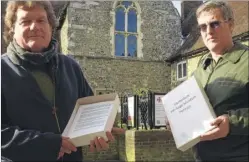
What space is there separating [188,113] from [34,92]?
0.67m

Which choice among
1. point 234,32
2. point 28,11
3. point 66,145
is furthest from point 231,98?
point 234,32

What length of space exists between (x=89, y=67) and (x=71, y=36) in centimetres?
110

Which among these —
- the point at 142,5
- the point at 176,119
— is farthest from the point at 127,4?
the point at 176,119

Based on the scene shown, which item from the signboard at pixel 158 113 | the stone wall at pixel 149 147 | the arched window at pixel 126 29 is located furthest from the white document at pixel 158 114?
the arched window at pixel 126 29

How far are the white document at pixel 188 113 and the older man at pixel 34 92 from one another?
0.85 ft

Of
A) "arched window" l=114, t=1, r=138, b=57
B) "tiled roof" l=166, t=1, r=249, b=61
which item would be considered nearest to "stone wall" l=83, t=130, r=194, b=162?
"tiled roof" l=166, t=1, r=249, b=61

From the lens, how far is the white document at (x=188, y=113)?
1.36 meters

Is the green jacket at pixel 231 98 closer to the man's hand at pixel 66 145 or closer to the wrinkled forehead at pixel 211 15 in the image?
the wrinkled forehead at pixel 211 15

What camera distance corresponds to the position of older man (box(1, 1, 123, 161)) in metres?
1.35

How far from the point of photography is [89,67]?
10.3 meters

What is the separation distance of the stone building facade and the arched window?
13cm

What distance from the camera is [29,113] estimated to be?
1.40 metres

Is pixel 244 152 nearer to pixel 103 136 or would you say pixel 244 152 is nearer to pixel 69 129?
pixel 103 136

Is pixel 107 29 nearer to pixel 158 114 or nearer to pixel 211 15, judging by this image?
pixel 158 114
